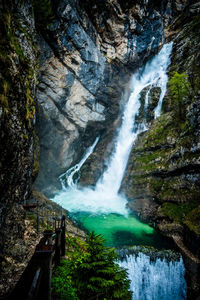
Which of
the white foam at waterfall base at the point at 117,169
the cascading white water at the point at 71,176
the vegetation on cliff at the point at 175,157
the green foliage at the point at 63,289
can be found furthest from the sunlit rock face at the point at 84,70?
the green foliage at the point at 63,289

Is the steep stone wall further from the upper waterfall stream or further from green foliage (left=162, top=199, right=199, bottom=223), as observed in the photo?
green foliage (left=162, top=199, right=199, bottom=223)

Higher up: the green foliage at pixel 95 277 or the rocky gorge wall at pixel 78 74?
the rocky gorge wall at pixel 78 74

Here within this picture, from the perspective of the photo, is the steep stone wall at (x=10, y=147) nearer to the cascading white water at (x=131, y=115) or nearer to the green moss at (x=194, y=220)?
the green moss at (x=194, y=220)

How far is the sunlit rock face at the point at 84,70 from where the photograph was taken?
15117 mm

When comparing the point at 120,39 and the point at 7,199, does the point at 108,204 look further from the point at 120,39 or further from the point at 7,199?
the point at 120,39

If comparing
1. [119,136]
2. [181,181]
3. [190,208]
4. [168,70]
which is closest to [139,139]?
[119,136]

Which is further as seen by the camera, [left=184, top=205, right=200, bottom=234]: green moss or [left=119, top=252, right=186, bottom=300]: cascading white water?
[left=184, top=205, right=200, bottom=234]: green moss

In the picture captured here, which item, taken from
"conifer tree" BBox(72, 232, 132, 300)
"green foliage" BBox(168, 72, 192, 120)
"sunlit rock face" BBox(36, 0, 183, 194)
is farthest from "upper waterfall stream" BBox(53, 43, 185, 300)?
"conifer tree" BBox(72, 232, 132, 300)

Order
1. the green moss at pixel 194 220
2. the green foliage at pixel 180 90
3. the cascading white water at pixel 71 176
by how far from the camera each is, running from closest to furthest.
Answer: the green moss at pixel 194 220, the green foliage at pixel 180 90, the cascading white water at pixel 71 176

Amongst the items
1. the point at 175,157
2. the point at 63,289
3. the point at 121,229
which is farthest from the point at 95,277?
the point at 175,157

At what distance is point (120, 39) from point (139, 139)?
12.9 m

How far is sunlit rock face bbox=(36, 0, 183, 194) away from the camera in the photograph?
15.1 meters

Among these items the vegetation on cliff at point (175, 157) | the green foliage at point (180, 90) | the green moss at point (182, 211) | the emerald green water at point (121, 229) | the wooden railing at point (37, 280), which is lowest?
the wooden railing at point (37, 280)

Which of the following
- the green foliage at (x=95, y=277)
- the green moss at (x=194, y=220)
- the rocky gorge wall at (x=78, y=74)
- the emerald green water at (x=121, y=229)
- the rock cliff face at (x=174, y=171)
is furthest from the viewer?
the rock cliff face at (x=174, y=171)
